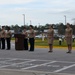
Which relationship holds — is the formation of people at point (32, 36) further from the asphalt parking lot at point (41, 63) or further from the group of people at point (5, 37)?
the asphalt parking lot at point (41, 63)

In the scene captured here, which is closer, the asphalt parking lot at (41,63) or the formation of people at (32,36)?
the asphalt parking lot at (41,63)

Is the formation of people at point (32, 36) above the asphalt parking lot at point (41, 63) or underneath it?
above

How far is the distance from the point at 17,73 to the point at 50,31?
10213mm

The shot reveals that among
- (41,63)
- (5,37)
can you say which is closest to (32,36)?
(5,37)

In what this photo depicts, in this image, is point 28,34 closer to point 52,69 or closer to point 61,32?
point 52,69

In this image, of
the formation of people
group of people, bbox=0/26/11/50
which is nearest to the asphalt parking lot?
the formation of people

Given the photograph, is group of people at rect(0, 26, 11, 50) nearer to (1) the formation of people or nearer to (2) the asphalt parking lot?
(1) the formation of people

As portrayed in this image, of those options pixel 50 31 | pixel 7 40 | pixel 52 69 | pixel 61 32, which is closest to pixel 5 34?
pixel 7 40

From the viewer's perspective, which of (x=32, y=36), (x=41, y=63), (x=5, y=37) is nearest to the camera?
(x=41, y=63)

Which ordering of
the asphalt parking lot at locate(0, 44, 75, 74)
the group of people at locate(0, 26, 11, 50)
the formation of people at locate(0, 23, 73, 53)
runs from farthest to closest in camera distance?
the group of people at locate(0, 26, 11, 50) < the formation of people at locate(0, 23, 73, 53) < the asphalt parking lot at locate(0, 44, 75, 74)

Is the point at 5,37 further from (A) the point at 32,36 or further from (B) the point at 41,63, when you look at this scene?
(B) the point at 41,63

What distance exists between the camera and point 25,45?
24.6 m

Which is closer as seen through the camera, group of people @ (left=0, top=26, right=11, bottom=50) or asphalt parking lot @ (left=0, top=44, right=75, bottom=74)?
asphalt parking lot @ (left=0, top=44, right=75, bottom=74)

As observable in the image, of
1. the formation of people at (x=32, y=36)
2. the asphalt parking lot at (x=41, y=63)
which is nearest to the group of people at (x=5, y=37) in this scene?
the formation of people at (x=32, y=36)
